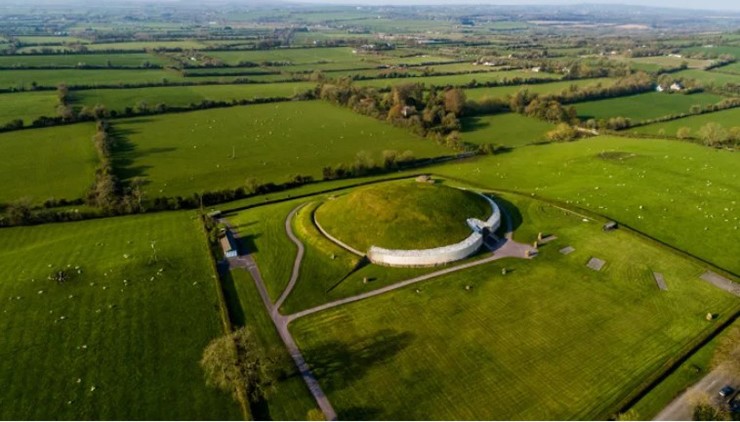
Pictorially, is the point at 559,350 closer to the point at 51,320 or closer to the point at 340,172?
the point at 51,320

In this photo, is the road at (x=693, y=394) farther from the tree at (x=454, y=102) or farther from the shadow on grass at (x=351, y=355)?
the tree at (x=454, y=102)

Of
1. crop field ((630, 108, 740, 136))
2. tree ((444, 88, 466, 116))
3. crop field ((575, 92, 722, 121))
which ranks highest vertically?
tree ((444, 88, 466, 116))

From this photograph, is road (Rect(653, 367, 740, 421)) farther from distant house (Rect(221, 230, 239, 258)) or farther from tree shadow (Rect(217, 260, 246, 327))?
distant house (Rect(221, 230, 239, 258))

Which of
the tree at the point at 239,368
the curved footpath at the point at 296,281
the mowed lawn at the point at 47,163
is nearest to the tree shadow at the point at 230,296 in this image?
the curved footpath at the point at 296,281

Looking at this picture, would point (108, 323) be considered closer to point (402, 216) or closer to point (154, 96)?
point (402, 216)

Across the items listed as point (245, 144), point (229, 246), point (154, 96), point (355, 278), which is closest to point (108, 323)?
point (229, 246)

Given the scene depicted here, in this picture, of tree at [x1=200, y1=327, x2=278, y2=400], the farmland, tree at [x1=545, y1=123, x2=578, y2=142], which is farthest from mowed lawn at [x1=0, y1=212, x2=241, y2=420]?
tree at [x1=545, y1=123, x2=578, y2=142]
